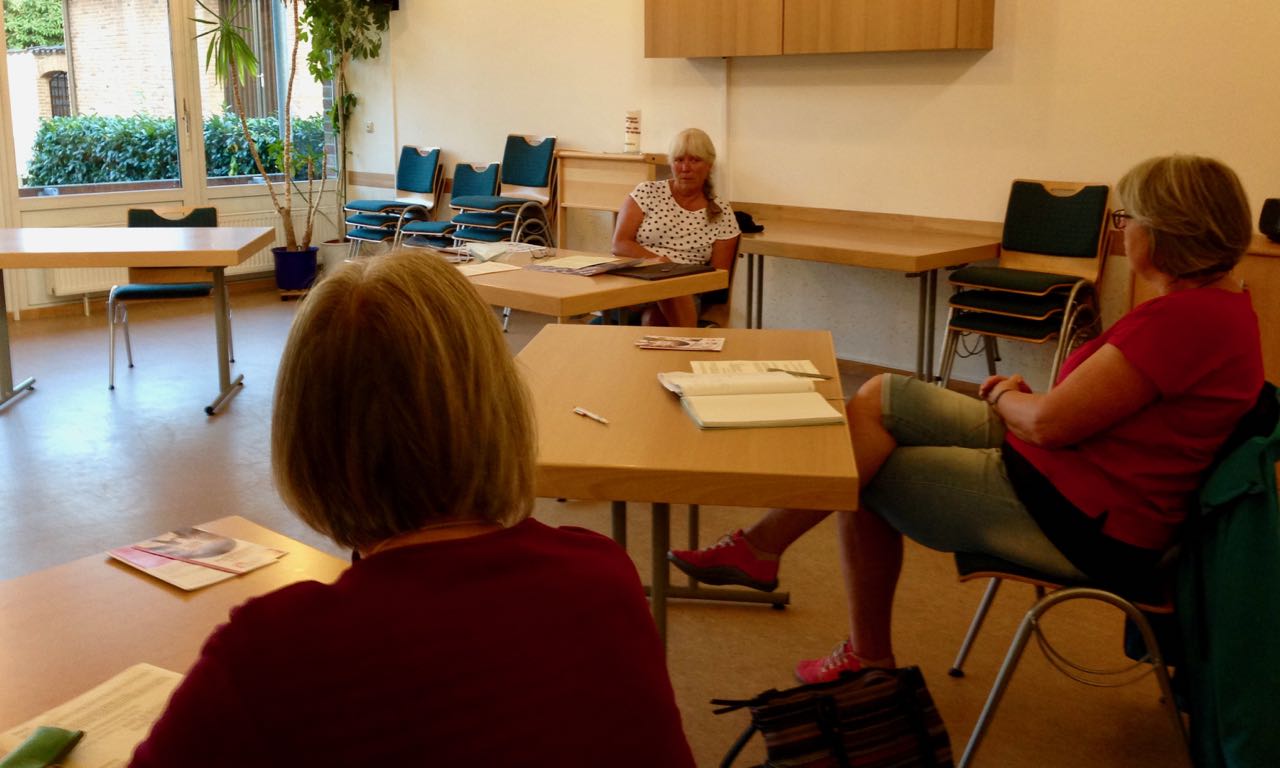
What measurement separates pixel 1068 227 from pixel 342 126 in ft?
17.6

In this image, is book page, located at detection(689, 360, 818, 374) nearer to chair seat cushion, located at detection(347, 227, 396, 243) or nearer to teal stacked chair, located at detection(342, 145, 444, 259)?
teal stacked chair, located at detection(342, 145, 444, 259)

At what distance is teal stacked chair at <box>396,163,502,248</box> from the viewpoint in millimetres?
7148

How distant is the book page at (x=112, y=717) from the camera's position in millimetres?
1198

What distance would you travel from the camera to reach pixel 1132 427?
217 cm

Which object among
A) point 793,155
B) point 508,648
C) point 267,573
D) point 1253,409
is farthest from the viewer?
point 793,155

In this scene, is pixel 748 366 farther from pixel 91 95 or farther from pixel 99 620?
pixel 91 95

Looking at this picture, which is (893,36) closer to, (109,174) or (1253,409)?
(1253,409)

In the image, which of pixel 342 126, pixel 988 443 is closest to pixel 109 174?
pixel 342 126

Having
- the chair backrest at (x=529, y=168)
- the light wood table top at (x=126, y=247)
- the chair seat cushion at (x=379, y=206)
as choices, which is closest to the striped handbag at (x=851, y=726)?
the light wood table top at (x=126, y=247)

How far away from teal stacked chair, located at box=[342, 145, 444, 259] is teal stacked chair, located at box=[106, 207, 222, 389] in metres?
1.65

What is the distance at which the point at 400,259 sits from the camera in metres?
1.09

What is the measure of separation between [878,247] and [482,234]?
2.72 meters

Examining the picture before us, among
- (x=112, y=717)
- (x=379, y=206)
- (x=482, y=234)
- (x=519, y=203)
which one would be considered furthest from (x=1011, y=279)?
(x=379, y=206)

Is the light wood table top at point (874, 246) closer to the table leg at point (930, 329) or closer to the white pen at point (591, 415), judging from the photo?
the table leg at point (930, 329)
